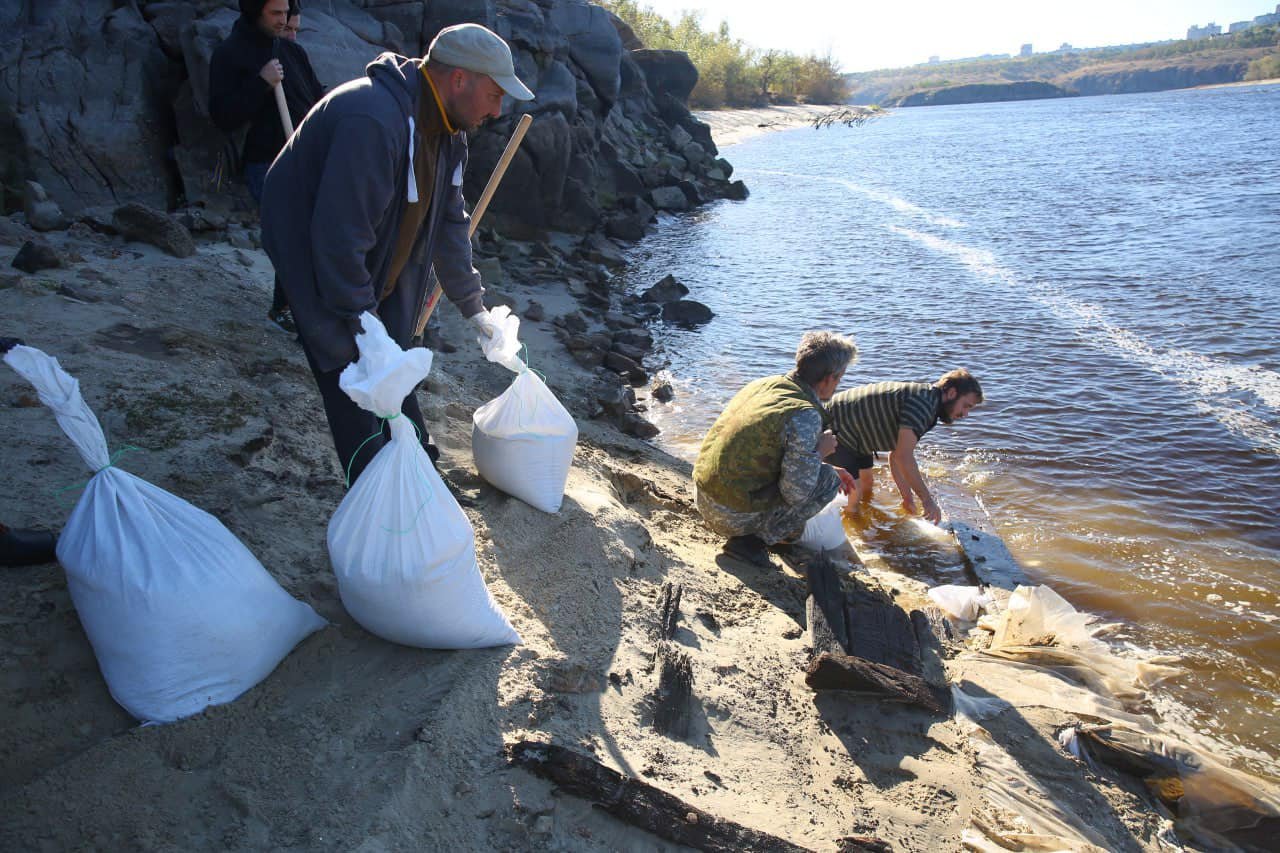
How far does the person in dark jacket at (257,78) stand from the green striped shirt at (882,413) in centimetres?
329

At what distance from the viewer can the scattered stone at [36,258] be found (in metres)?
4.66

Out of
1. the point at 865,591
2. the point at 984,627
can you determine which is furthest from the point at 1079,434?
the point at 865,591

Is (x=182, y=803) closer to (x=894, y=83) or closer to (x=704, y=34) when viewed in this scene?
(x=704, y=34)

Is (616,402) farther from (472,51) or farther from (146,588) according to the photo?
(146,588)

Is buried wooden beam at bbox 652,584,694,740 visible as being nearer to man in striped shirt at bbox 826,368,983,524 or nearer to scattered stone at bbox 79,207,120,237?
man in striped shirt at bbox 826,368,983,524

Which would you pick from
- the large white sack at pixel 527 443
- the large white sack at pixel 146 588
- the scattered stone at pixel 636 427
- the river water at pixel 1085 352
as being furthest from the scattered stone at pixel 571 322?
the large white sack at pixel 146 588

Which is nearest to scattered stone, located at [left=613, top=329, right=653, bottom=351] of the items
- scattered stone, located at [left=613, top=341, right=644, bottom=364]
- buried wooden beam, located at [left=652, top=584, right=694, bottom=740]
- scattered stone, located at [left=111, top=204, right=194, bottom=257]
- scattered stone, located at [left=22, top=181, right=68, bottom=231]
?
scattered stone, located at [left=613, top=341, right=644, bottom=364]

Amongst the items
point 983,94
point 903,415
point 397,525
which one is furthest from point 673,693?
point 983,94

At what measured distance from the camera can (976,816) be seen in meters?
2.55

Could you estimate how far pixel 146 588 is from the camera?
211 centimetres

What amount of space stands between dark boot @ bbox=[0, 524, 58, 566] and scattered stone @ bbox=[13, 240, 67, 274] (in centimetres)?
289

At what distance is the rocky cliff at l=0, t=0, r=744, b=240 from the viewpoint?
7.42 metres

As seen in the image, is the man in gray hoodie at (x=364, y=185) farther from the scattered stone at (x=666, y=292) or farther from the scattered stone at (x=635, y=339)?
the scattered stone at (x=666, y=292)

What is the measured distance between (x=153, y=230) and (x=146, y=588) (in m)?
4.37
